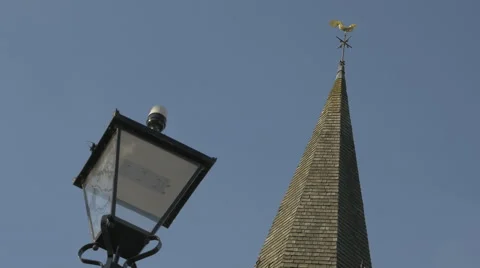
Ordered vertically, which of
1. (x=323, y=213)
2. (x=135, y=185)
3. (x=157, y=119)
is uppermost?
(x=323, y=213)

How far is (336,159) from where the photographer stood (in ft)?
103

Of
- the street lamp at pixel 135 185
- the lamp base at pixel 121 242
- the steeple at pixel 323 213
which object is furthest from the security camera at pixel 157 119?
the steeple at pixel 323 213

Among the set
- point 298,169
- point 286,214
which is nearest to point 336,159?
point 298,169

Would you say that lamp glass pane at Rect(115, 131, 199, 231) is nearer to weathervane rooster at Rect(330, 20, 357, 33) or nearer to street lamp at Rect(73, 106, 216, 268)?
street lamp at Rect(73, 106, 216, 268)

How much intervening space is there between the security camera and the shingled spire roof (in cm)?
2058

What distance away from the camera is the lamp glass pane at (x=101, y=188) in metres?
5.33

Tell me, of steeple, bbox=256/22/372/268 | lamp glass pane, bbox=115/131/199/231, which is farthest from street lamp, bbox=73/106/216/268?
steeple, bbox=256/22/372/268

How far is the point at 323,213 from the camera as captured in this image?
2850 cm

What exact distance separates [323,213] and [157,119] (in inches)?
904

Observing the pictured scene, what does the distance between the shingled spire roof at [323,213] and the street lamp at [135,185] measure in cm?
2098

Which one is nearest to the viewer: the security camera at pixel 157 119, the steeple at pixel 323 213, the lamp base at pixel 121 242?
the lamp base at pixel 121 242

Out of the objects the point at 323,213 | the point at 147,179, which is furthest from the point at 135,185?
the point at 323,213

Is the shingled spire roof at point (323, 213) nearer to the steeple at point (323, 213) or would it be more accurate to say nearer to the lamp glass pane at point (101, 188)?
the steeple at point (323, 213)

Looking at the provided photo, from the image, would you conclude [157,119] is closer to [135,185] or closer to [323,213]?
[135,185]
